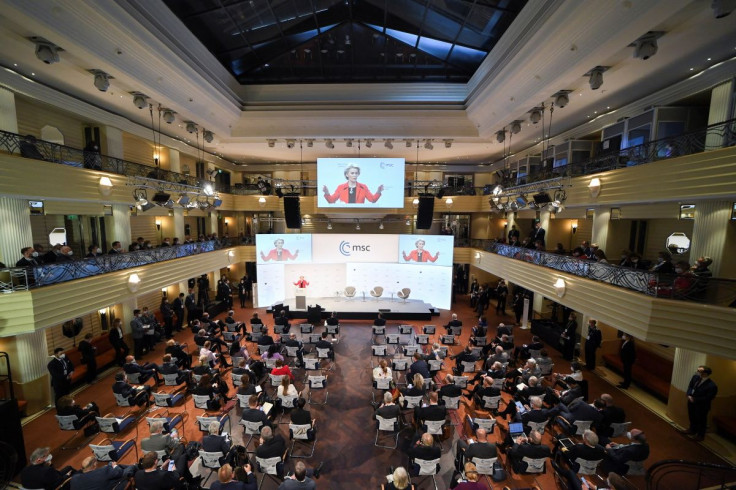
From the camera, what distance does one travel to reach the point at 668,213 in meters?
8.87

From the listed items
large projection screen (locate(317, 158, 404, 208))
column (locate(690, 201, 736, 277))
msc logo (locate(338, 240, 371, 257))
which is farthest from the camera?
msc logo (locate(338, 240, 371, 257))

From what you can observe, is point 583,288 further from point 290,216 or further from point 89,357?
point 89,357

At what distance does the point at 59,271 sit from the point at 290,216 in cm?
1019

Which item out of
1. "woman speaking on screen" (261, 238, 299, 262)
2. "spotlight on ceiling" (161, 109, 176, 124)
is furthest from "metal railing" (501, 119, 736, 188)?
"spotlight on ceiling" (161, 109, 176, 124)

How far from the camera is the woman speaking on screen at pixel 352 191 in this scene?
15727 mm

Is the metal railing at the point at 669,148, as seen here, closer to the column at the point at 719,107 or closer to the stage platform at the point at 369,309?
the column at the point at 719,107

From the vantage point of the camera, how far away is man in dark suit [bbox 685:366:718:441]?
265 inches

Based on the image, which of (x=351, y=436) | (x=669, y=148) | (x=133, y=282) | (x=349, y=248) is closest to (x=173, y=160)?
(x=133, y=282)

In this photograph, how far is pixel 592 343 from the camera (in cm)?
1045

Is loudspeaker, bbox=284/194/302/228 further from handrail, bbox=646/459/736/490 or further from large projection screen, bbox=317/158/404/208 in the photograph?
handrail, bbox=646/459/736/490

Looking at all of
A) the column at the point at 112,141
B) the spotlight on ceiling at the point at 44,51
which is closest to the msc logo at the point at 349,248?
the column at the point at 112,141

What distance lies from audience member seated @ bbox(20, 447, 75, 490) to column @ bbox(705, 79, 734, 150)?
13.8 meters

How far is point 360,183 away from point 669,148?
11.5 metres

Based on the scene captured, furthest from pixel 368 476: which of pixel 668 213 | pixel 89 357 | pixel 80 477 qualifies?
pixel 668 213
